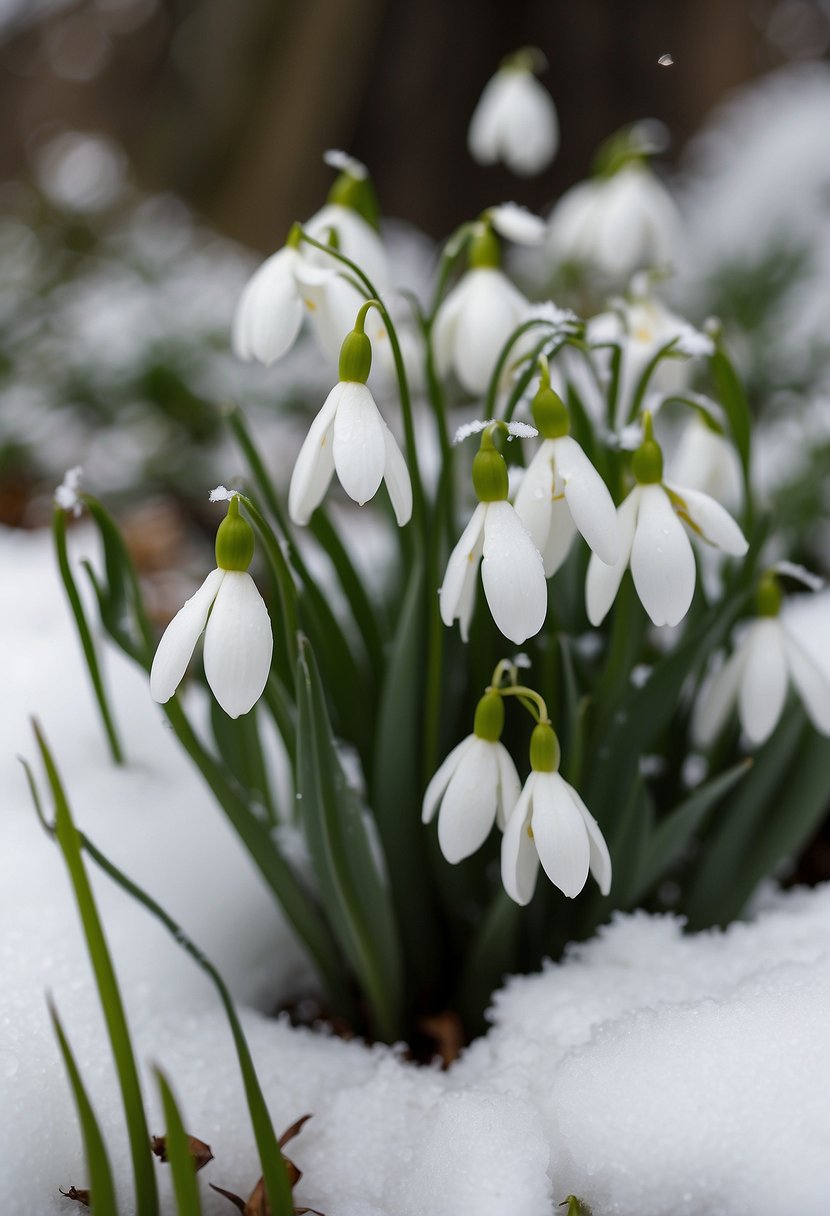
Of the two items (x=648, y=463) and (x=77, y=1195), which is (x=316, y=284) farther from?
(x=77, y=1195)

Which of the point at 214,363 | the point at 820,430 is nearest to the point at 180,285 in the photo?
the point at 214,363

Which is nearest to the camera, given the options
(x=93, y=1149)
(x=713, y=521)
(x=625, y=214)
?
(x=93, y=1149)

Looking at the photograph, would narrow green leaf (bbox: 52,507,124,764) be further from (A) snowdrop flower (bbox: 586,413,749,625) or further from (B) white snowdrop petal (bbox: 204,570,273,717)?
(A) snowdrop flower (bbox: 586,413,749,625)

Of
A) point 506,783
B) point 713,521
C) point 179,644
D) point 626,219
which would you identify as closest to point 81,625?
point 179,644

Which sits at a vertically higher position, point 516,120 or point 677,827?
point 516,120

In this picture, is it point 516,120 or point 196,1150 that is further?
point 516,120

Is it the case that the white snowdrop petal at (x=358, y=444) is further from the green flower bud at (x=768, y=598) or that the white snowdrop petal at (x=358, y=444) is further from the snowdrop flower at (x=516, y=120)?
the snowdrop flower at (x=516, y=120)

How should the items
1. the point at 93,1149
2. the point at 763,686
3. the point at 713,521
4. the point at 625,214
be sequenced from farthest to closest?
1. the point at 625,214
2. the point at 763,686
3. the point at 713,521
4. the point at 93,1149
